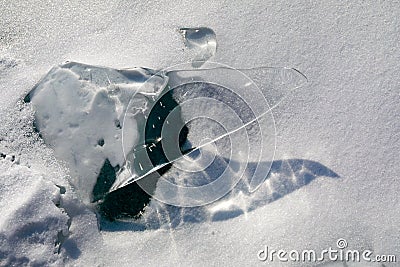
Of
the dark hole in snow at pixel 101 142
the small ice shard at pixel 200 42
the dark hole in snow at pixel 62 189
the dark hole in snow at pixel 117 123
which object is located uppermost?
the small ice shard at pixel 200 42

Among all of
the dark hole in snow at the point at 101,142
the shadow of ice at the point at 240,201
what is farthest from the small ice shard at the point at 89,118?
the shadow of ice at the point at 240,201

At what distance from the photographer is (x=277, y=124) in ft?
6.42

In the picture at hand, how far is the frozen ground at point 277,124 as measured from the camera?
1.89 m

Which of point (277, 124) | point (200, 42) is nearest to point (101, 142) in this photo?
point (200, 42)

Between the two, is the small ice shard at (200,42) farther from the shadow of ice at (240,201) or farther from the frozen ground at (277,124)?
the shadow of ice at (240,201)

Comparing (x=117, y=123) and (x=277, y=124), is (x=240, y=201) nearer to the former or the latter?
(x=277, y=124)

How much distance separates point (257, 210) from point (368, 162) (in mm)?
508

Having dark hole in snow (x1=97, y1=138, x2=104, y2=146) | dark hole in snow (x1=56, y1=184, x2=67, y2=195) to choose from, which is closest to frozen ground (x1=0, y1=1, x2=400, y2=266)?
dark hole in snow (x1=56, y1=184, x2=67, y2=195)

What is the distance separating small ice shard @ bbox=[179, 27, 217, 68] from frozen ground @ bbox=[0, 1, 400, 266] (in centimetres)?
3

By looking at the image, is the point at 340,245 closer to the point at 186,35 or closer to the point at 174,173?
the point at 174,173

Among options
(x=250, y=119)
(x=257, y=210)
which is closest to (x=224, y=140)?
(x=250, y=119)

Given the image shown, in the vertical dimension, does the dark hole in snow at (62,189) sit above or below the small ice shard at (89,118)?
below

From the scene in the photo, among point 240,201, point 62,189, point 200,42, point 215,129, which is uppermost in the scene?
point 200,42

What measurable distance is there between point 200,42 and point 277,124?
491 millimetres
